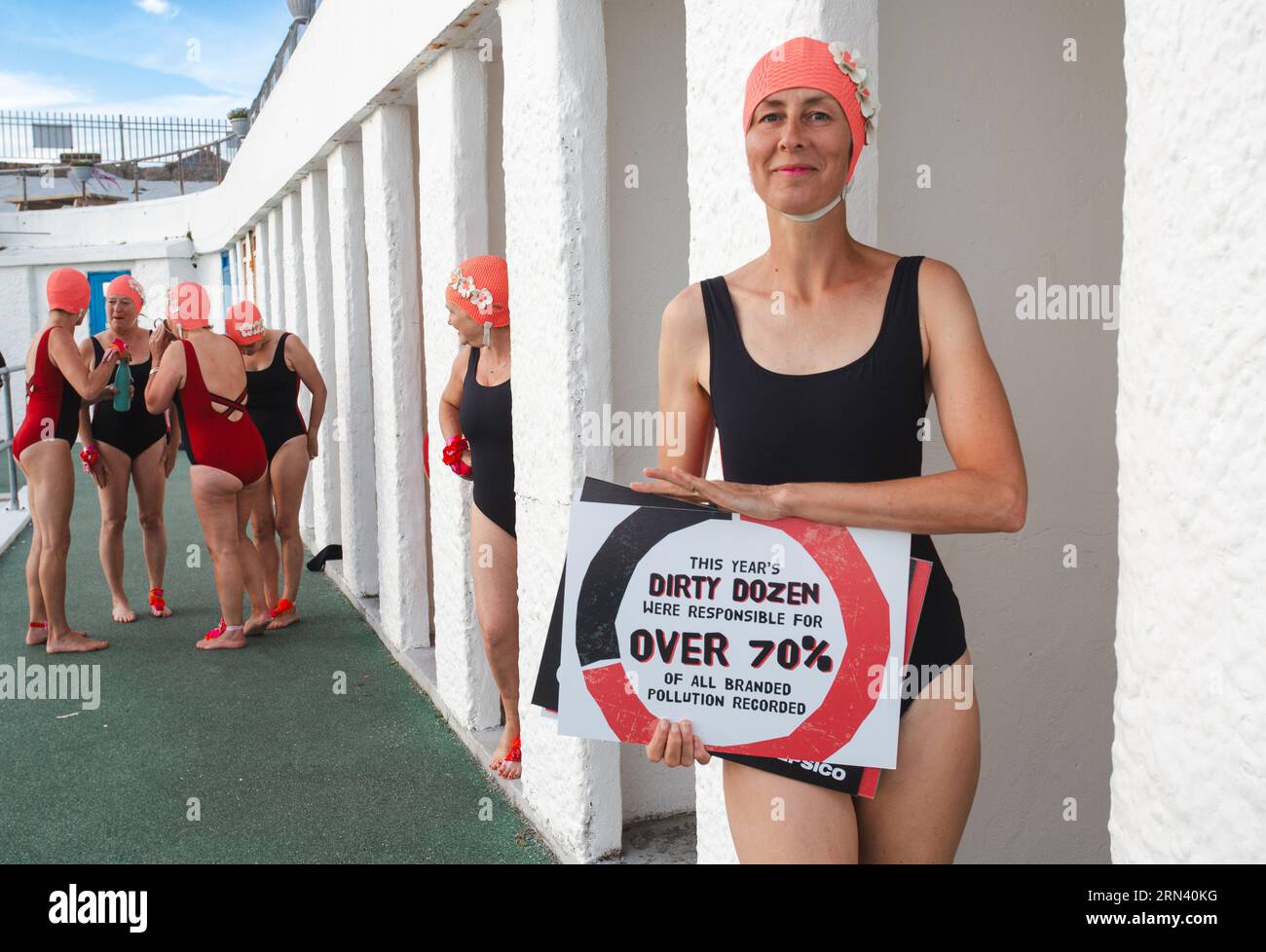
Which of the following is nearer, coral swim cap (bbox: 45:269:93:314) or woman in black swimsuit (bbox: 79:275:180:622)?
coral swim cap (bbox: 45:269:93:314)

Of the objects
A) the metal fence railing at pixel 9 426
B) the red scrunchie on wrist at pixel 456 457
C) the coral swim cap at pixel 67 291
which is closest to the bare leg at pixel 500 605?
the red scrunchie on wrist at pixel 456 457

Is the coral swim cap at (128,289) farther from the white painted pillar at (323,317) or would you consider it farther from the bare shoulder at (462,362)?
the bare shoulder at (462,362)

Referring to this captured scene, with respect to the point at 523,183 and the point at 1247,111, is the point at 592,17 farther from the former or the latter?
the point at 1247,111

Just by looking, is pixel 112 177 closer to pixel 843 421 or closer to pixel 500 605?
pixel 500 605

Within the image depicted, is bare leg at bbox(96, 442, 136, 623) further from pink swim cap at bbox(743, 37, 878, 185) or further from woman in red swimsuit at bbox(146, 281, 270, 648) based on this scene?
pink swim cap at bbox(743, 37, 878, 185)

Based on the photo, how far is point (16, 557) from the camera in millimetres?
10086

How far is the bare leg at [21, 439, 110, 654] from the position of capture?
22.1 ft

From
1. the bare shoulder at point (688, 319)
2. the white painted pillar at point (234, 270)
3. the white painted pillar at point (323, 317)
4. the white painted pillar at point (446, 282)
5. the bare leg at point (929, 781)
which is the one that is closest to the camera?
the bare leg at point (929, 781)

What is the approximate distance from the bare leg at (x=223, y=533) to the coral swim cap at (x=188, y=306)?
87cm

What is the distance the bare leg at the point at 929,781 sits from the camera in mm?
1876

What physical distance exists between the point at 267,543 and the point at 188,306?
1817 mm

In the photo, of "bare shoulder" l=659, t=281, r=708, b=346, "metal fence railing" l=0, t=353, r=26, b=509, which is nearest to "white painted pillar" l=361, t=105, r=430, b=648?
"bare shoulder" l=659, t=281, r=708, b=346

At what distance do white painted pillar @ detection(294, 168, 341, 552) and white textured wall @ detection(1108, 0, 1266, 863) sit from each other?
8.04 meters

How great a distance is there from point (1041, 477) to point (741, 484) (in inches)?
74.3
